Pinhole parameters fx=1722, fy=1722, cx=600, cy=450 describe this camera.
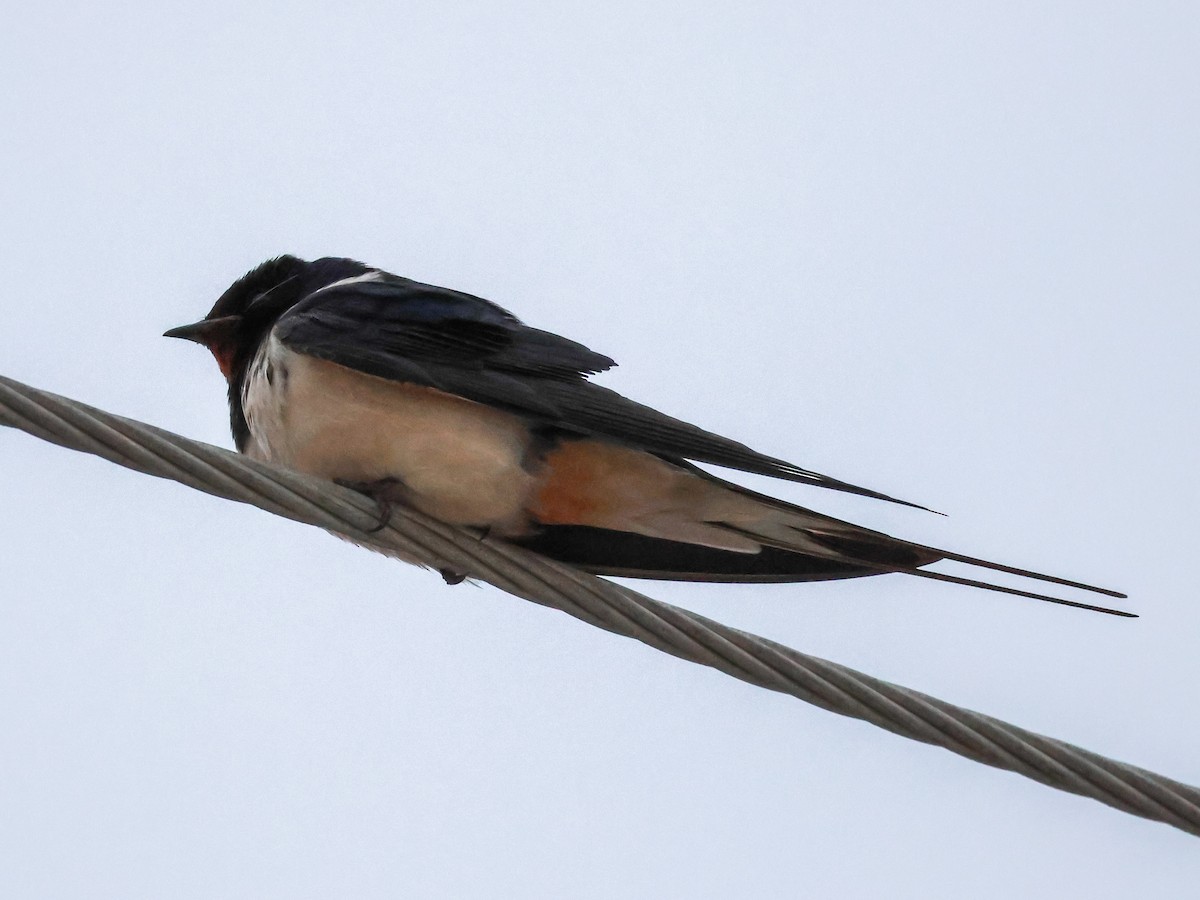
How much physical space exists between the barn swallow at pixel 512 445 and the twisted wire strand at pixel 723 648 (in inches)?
25.3

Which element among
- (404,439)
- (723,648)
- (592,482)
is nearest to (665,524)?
(592,482)

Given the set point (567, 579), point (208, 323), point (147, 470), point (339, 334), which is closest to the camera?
point (147, 470)

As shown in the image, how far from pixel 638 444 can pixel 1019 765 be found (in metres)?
1.27

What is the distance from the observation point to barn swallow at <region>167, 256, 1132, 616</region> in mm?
3771

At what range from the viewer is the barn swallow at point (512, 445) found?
12.4ft

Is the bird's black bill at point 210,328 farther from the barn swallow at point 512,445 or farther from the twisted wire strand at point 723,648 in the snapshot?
the twisted wire strand at point 723,648

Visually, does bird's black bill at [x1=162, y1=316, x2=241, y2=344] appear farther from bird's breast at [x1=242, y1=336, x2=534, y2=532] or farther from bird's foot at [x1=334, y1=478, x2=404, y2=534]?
bird's foot at [x1=334, y1=478, x2=404, y2=534]

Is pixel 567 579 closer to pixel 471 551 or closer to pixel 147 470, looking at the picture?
pixel 471 551

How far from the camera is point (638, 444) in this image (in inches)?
148

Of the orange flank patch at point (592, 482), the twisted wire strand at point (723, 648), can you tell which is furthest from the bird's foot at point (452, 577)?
the twisted wire strand at point (723, 648)

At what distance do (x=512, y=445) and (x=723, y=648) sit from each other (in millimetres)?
1116

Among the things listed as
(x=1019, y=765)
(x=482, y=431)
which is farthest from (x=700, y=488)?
(x=1019, y=765)

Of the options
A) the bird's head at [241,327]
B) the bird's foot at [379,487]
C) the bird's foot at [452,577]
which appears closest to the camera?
the bird's foot at [379,487]

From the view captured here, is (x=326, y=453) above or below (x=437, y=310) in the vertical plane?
Result: below
